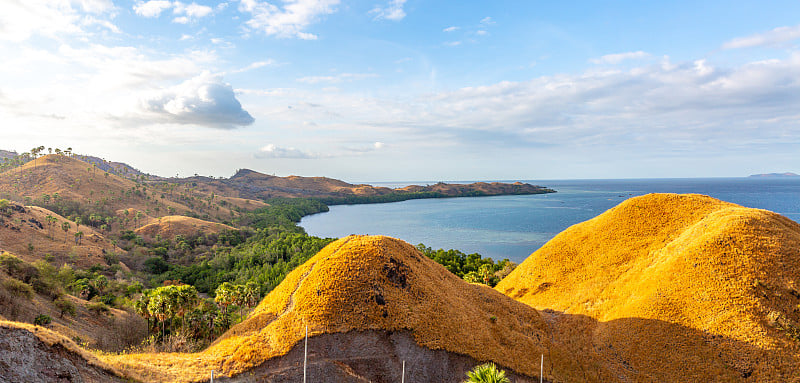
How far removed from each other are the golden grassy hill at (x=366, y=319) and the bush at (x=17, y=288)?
23.5 m

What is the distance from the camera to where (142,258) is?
289ft

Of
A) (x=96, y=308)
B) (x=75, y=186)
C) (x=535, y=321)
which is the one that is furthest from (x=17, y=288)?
(x=75, y=186)

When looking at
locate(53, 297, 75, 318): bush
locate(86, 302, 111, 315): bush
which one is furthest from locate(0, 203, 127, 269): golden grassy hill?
locate(53, 297, 75, 318): bush

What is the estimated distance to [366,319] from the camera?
2433cm

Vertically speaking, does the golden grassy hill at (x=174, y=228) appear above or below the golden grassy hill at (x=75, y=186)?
below

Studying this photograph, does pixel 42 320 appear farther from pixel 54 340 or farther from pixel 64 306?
pixel 54 340

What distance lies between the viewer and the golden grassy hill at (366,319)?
904 inches

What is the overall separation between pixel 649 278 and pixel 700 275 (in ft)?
14.0

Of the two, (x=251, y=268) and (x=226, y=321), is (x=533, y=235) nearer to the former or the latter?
(x=251, y=268)

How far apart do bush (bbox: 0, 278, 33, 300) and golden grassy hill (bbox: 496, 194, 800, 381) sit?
53528 millimetres

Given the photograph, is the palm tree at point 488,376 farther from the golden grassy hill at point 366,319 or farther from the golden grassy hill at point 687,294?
the golden grassy hill at point 687,294

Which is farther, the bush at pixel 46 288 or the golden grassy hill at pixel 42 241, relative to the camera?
the golden grassy hill at pixel 42 241

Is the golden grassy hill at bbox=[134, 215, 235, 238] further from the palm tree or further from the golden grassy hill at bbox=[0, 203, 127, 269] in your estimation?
the palm tree

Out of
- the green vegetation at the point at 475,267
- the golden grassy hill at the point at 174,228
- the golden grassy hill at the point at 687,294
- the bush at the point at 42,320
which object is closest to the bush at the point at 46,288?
the bush at the point at 42,320
